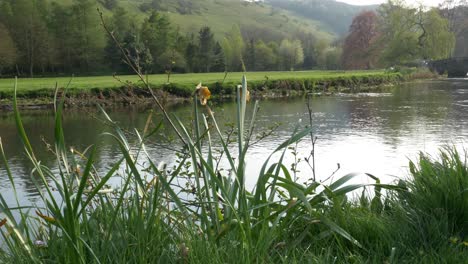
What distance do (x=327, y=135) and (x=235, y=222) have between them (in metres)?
9.12

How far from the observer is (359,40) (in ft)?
234

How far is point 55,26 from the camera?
183ft

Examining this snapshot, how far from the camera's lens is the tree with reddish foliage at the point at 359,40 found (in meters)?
69.8

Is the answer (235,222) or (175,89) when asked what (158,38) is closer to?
(175,89)

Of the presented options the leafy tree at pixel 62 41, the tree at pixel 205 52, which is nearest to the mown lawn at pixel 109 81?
the leafy tree at pixel 62 41

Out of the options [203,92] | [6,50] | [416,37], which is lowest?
[203,92]

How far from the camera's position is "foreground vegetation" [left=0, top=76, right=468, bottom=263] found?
89.8 inches

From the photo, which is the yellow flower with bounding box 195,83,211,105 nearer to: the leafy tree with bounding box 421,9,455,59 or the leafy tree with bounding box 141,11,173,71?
the leafy tree with bounding box 141,11,173,71

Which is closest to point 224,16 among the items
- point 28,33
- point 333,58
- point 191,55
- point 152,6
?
point 152,6

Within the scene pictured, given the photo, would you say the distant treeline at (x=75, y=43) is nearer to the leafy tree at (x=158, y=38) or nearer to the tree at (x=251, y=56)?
the leafy tree at (x=158, y=38)

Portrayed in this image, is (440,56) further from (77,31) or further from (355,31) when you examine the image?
(77,31)

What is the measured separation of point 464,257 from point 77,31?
56.4 meters

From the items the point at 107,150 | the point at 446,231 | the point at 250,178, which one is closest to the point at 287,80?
the point at 107,150

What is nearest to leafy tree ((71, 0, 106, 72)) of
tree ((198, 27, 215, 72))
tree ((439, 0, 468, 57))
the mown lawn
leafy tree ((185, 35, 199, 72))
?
leafy tree ((185, 35, 199, 72))
